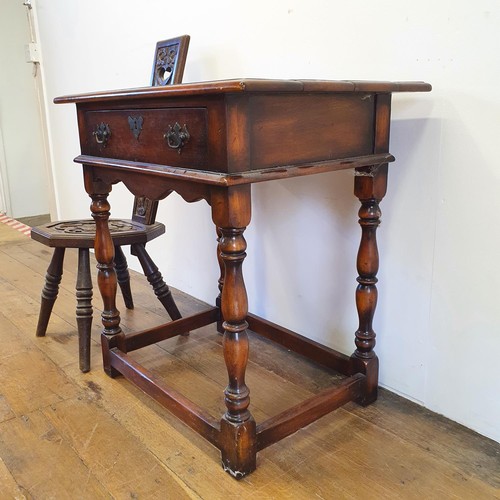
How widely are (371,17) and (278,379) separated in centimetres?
96

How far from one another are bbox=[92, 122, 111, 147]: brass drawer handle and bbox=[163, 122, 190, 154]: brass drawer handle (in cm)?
27

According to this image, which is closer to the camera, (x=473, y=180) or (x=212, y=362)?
(x=473, y=180)

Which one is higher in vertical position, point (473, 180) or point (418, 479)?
point (473, 180)

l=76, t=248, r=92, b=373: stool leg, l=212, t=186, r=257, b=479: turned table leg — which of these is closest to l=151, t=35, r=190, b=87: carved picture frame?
l=76, t=248, r=92, b=373: stool leg

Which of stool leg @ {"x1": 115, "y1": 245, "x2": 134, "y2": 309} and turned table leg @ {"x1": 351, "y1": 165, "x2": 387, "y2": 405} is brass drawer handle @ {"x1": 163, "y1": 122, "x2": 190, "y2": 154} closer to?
turned table leg @ {"x1": 351, "y1": 165, "x2": 387, "y2": 405}

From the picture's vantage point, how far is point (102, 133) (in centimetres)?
125

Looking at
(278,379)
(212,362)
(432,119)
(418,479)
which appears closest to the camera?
(418,479)

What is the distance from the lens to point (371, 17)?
4.10 ft

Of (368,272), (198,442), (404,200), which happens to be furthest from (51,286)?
(404,200)

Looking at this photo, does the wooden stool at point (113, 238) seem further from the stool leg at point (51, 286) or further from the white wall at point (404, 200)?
the white wall at point (404, 200)

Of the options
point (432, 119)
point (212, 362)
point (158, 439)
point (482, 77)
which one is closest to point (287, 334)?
point (212, 362)

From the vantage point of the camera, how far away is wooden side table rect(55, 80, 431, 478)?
2.99 feet

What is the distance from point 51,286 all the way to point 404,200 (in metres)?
1.12

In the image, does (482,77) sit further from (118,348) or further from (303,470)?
(118,348)
